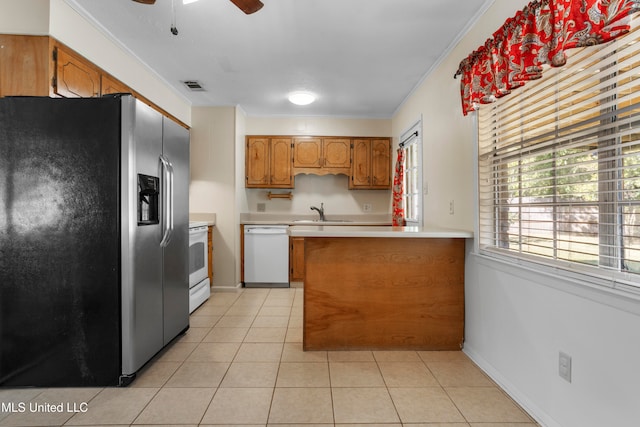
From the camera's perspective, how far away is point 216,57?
3186mm

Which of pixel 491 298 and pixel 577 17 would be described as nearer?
pixel 577 17

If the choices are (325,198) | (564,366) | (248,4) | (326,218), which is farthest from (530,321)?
(325,198)

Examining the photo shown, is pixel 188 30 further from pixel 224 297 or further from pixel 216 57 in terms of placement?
pixel 224 297

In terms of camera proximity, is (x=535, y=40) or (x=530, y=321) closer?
(x=535, y=40)

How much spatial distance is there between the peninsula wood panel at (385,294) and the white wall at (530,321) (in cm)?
14

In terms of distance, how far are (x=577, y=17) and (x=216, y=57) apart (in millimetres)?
2726

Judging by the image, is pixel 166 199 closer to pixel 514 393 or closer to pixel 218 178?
pixel 218 178

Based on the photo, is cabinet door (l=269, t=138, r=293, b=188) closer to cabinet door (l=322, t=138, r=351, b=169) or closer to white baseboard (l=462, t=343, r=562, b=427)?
cabinet door (l=322, t=138, r=351, b=169)

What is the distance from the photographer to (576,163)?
62.4 inches

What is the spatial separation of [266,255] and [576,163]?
3.79 meters

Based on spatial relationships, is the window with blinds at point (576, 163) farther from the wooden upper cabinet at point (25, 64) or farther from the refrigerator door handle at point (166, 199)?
the wooden upper cabinet at point (25, 64)

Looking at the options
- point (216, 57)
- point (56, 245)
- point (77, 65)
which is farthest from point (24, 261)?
point (216, 57)

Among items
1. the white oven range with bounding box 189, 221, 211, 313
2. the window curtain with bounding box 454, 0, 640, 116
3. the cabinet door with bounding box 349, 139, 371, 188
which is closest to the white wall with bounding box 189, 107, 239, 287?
the white oven range with bounding box 189, 221, 211, 313

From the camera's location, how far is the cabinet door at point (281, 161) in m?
5.06
